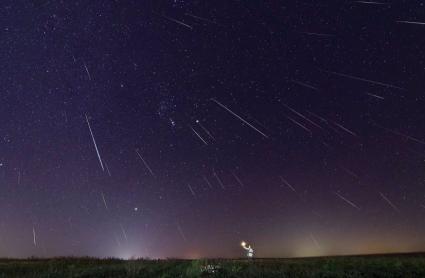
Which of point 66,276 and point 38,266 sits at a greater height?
point 66,276

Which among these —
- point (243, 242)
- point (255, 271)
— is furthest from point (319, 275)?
point (243, 242)

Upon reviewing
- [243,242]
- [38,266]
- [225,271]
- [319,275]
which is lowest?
[243,242]

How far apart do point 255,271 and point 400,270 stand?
198 inches

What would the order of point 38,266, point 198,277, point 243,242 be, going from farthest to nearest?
point 243,242 < point 38,266 < point 198,277

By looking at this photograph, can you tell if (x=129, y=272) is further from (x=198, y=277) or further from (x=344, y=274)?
(x=344, y=274)

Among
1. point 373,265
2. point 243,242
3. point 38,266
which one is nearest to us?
point 373,265

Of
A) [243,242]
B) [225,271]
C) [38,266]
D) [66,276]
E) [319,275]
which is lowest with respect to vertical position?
[243,242]

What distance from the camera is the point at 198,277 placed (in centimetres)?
1198

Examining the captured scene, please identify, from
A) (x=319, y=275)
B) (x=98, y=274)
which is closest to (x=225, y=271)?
(x=319, y=275)

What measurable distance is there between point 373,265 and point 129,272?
353 inches

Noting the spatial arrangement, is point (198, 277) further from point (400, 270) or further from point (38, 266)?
point (38, 266)

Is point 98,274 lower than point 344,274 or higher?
lower

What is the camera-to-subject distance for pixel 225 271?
13188mm

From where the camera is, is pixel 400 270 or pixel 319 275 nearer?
pixel 319 275
